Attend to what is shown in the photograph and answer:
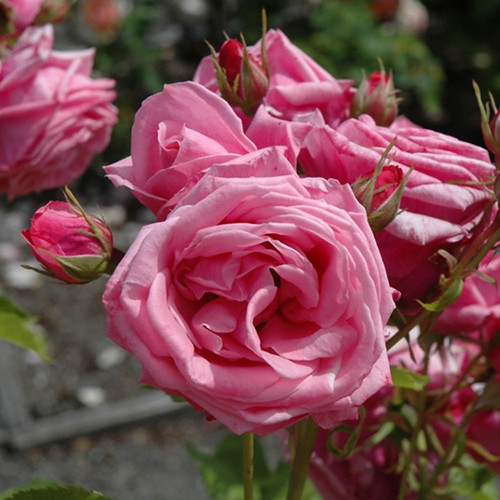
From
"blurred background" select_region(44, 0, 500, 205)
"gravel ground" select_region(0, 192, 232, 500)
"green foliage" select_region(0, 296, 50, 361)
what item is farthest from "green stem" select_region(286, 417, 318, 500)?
"blurred background" select_region(44, 0, 500, 205)

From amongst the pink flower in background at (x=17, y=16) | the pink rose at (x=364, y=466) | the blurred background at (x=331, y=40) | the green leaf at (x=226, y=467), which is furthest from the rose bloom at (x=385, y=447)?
the blurred background at (x=331, y=40)

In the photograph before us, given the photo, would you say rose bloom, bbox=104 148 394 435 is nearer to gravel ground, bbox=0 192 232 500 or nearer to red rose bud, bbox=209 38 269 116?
red rose bud, bbox=209 38 269 116

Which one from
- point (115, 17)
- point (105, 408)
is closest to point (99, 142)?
point (105, 408)

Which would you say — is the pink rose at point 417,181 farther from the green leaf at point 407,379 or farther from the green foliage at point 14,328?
the green foliage at point 14,328

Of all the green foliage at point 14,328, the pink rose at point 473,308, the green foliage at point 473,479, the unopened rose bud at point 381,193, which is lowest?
the green foliage at point 473,479

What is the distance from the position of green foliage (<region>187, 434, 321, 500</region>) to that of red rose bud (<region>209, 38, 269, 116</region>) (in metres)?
0.33

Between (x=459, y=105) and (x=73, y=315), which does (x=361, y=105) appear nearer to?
(x=73, y=315)

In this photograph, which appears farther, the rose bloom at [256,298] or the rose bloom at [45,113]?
the rose bloom at [45,113]

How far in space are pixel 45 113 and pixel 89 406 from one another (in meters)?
1.43

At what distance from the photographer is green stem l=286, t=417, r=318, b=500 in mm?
488

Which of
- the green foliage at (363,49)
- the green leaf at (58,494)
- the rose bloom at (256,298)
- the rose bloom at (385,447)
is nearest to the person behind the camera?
the rose bloom at (256,298)

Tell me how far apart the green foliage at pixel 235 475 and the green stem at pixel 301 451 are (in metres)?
0.19

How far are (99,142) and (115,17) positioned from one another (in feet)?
6.97

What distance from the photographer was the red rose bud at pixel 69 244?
432 millimetres
